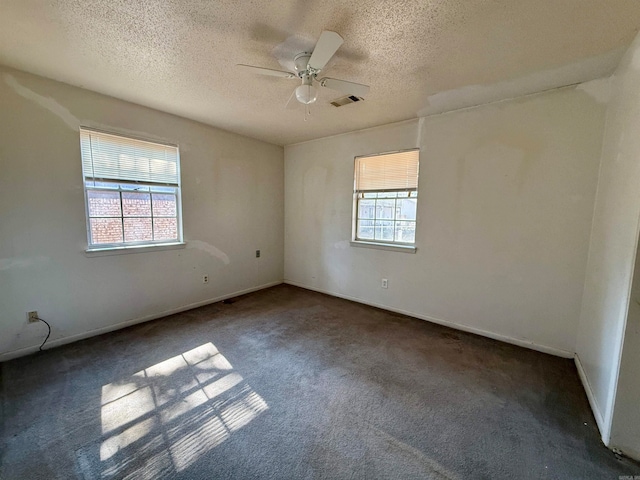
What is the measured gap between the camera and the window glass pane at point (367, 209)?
3.69 m

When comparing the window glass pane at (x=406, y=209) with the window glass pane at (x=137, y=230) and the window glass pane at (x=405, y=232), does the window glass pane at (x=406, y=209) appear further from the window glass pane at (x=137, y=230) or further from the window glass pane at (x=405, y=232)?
the window glass pane at (x=137, y=230)

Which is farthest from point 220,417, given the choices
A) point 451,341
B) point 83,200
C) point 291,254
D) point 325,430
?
point 291,254

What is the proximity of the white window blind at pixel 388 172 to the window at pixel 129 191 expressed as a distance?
2.42m

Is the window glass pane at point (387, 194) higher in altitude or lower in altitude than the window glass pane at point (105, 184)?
higher

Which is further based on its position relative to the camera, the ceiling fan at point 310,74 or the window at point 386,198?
the window at point 386,198

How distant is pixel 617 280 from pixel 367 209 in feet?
8.26

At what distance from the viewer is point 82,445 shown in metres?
1.45

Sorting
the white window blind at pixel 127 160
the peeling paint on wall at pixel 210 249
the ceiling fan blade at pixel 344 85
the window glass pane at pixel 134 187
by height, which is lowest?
the peeling paint on wall at pixel 210 249

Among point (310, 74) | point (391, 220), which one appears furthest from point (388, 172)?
point (310, 74)

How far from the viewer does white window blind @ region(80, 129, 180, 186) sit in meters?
2.62

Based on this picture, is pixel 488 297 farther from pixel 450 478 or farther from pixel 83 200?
pixel 83 200

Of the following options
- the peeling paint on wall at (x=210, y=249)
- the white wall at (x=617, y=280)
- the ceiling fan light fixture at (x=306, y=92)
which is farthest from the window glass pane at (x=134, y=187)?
the white wall at (x=617, y=280)

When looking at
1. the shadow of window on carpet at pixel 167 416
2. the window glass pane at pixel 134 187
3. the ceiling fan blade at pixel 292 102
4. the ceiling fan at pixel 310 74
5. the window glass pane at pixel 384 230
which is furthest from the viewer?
the window glass pane at pixel 384 230

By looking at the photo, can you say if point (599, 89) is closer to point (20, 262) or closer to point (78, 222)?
point (78, 222)
